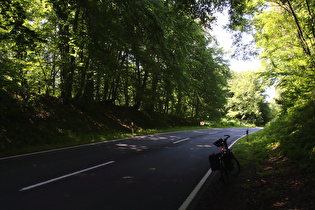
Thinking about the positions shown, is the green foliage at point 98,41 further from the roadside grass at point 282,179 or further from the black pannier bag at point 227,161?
the roadside grass at point 282,179

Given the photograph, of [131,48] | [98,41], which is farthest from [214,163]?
[98,41]

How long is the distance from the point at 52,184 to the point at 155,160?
143 inches

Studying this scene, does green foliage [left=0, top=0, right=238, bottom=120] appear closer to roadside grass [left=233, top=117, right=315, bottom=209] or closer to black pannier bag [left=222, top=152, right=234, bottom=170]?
black pannier bag [left=222, top=152, right=234, bottom=170]

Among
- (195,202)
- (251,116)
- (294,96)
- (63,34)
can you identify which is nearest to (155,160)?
(195,202)

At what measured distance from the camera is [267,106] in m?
46.8

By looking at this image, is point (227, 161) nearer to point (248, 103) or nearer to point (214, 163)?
point (214, 163)

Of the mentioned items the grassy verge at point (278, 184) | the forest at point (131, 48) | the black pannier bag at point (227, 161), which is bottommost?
the grassy verge at point (278, 184)

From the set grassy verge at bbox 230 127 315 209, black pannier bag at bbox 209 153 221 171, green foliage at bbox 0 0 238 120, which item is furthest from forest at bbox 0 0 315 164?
black pannier bag at bbox 209 153 221 171

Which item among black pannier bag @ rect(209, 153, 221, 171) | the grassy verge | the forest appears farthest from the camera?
the forest

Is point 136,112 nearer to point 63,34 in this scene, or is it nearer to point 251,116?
point 63,34

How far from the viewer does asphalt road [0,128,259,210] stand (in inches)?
141

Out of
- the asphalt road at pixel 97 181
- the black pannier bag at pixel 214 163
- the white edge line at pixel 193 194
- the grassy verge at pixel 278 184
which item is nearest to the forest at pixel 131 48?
the grassy verge at pixel 278 184

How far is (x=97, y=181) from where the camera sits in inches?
182

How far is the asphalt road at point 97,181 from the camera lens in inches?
141
